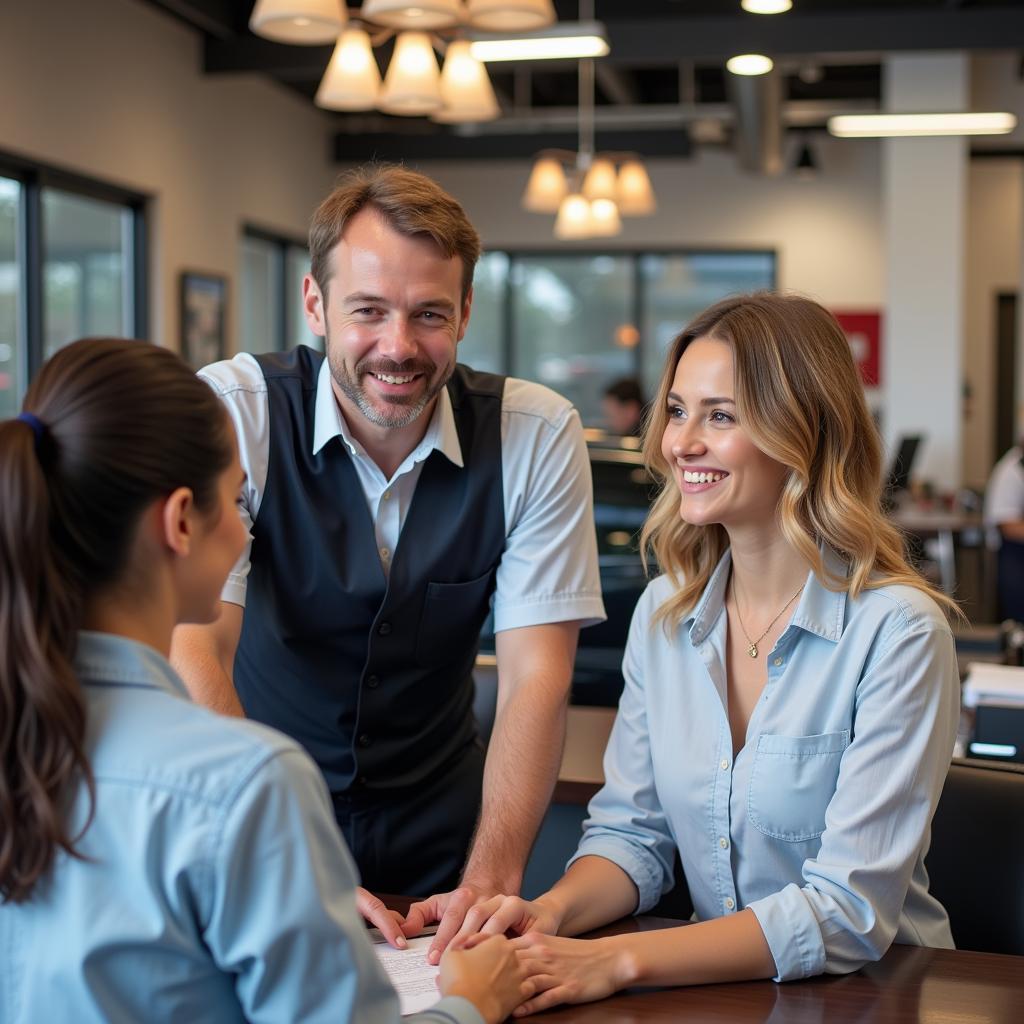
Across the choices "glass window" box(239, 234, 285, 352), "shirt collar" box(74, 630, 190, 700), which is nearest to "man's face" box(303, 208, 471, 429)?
"shirt collar" box(74, 630, 190, 700)

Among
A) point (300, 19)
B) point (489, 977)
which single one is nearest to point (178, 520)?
point (489, 977)

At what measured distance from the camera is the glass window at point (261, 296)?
9.68 m

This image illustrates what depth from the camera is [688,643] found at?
1866 millimetres

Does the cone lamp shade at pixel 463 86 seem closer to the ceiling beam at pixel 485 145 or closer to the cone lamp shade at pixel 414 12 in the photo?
the cone lamp shade at pixel 414 12

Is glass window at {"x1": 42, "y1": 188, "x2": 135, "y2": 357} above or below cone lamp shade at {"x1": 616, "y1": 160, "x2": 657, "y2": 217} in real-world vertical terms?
below

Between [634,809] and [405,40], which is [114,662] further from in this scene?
[405,40]

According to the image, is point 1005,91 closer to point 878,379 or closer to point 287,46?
point 878,379

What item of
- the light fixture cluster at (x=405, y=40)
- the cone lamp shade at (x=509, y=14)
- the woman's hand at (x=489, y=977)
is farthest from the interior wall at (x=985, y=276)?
the woman's hand at (x=489, y=977)

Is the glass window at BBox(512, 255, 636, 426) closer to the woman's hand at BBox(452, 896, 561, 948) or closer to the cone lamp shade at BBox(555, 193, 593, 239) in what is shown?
→ the cone lamp shade at BBox(555, 193, 593, 239)

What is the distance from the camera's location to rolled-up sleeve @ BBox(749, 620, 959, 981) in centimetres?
152

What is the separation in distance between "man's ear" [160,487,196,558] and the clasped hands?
21.1 inches

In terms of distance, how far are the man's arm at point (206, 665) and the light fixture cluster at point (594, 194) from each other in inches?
220

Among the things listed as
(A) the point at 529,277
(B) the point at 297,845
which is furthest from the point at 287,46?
(B) the point at 297,845

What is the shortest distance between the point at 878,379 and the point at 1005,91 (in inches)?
92.2
